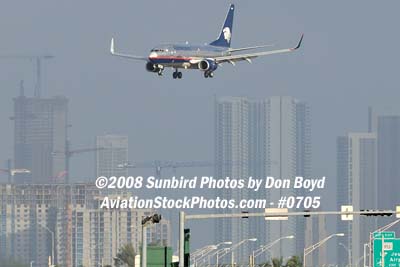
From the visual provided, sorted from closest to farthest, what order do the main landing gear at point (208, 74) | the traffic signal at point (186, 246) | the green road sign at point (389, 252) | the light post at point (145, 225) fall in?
the light post at point (145, 225) < the traffic signal at point (186, 246) < the green road sign at point (389, 252) < the main landing gear at point (208, 74)

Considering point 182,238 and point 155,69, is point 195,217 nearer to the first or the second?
point 182,238

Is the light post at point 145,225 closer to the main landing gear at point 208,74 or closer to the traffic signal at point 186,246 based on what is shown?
the traffic signal at point 186,246

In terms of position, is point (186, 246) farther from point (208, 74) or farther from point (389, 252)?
point (208, 74)

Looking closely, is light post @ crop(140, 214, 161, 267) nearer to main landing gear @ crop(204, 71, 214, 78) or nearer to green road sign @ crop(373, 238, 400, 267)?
green road sign @ crop(373, 238, 400, 267)

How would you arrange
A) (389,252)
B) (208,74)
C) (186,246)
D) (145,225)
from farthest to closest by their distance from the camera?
(208,74) → (389,252) → (186,246) → (145,225)

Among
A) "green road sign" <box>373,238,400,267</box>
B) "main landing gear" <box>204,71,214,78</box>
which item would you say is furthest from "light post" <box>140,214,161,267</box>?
"main landing gear" <box>204,71,214,78</box>

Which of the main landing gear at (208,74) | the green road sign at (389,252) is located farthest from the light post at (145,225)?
the main landing gear at (208,74)

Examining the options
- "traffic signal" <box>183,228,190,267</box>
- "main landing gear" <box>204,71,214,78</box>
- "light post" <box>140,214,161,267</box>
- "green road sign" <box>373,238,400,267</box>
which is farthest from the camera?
"main landing gear" <box>204,71,214,78</box>

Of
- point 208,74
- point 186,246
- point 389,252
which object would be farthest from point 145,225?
point 208,74

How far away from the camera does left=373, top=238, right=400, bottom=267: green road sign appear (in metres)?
170

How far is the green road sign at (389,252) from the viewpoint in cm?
16996

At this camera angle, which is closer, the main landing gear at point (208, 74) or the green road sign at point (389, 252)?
the green road sign at point (389, 252)

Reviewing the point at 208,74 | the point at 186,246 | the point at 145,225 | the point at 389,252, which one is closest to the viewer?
the point at 145,225

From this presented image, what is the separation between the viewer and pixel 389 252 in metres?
172
